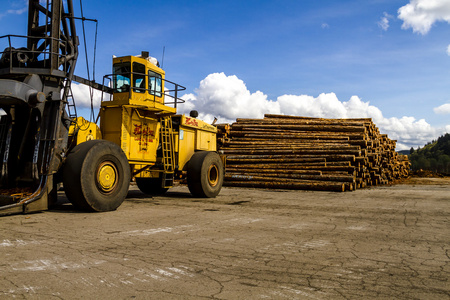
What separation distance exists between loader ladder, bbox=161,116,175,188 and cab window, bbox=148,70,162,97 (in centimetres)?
91

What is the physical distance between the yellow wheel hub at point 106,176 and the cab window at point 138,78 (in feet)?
8.94

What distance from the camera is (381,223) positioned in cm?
739

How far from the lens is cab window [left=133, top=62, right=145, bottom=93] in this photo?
403 inches

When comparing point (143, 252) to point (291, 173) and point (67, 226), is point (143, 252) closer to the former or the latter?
point (67, 226)

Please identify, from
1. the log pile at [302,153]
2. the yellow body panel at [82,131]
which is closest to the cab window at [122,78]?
the yellow body panel at [82,131]

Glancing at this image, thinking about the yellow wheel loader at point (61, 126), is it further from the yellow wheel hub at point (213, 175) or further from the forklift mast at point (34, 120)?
the yellow wheel hub at point (213, 175)

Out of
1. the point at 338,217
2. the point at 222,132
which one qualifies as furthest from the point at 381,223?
the point at 222,132

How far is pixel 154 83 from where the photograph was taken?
35.0 ft

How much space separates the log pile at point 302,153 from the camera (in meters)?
16.8

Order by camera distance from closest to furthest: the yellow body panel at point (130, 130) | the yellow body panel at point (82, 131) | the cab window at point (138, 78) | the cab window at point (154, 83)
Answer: the yellow body panel at point (82, 131)
the yellow body panel at point (130, 130)
the cab window at point (138, 78)
the cab window at point (154, 83)

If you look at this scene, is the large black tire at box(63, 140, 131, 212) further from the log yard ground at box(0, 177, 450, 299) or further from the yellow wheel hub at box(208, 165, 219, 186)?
the yellow wheel hub at box(208, 165, 219, 186)

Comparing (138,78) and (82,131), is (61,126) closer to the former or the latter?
(82,131)

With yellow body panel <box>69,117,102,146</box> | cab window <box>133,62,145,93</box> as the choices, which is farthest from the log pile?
yellow body panel <box>69,117,102,146</box>

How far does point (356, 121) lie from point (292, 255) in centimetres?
1755
